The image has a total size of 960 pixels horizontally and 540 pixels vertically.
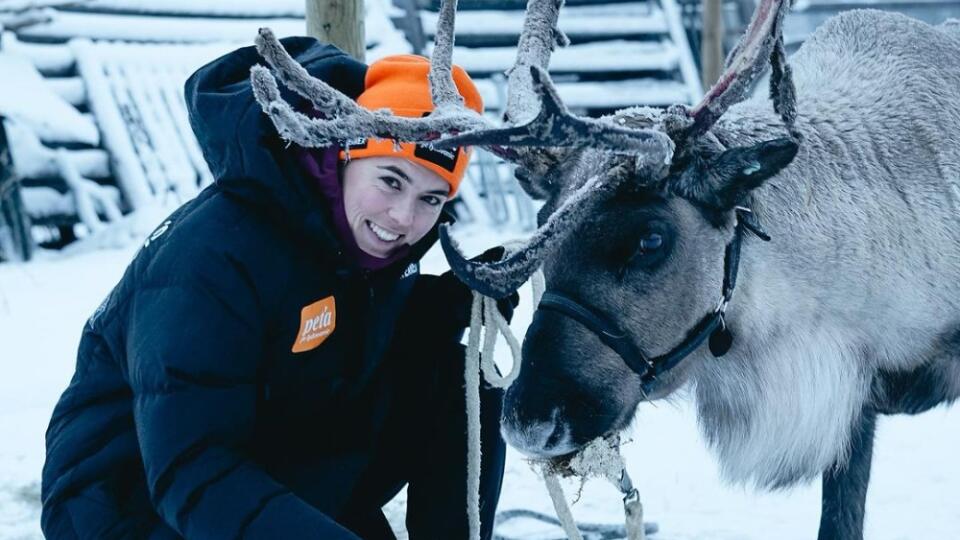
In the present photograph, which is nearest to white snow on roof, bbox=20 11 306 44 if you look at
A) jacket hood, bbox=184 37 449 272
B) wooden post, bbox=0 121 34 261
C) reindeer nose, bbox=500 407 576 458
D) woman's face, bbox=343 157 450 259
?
wooden post, bbox=0 121 34 261

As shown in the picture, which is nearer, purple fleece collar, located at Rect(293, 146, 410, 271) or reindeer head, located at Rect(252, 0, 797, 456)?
reindeer head, located at Rect(252, 0, 797, 456)

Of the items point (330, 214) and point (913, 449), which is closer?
point (330, 214)

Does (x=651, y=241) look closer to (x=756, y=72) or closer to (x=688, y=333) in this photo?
(x=688, y=333)

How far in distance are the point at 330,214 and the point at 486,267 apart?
0.39 meters

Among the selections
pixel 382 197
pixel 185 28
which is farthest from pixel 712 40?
pixel 382 197

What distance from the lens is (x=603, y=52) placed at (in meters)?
10.2

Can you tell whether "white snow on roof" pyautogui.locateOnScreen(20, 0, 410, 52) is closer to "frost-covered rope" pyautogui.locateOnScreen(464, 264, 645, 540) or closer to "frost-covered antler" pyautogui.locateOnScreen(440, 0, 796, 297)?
"frost-covered rope" pyautogui.locateOnScreen(464, 264, 645, 540)

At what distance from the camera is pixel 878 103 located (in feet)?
9.57

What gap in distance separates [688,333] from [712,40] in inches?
279

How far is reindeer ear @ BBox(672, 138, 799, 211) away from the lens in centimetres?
226

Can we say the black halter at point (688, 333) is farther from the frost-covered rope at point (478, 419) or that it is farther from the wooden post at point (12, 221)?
the wooden post at point (12, 221)

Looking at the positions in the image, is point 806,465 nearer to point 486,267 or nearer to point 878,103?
point 878,103

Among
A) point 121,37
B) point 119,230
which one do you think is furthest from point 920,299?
point 121,37

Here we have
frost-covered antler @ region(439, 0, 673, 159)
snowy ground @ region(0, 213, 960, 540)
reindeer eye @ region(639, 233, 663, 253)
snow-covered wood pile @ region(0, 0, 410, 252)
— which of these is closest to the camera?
frost-covered antler @ region(439, 0, 673, 159)
